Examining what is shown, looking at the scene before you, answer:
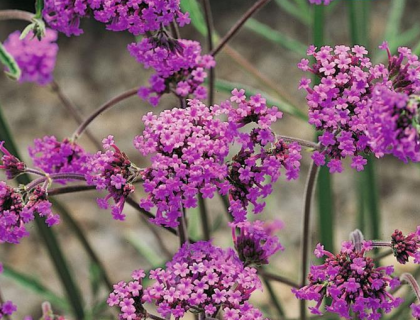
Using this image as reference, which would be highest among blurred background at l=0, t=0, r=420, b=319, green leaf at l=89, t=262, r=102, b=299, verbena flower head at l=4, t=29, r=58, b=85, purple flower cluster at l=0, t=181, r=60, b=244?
blurred background at l=0, t=0, r=420, b=319

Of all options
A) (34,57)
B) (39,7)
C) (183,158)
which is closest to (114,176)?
(183,158)

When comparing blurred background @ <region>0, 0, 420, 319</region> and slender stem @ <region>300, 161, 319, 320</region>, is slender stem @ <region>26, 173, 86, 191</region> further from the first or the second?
blurred background @ <region>0, 0, 420, 319</region>

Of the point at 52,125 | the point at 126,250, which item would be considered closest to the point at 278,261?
the point at 126,250

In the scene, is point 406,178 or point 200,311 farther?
point 406,178

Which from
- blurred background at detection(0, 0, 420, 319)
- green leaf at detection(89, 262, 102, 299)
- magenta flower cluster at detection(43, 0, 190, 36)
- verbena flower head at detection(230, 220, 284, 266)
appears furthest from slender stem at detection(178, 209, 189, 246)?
blurred background at detection(0, 0, 420, 319)

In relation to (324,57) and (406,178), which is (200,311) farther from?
(406,178)

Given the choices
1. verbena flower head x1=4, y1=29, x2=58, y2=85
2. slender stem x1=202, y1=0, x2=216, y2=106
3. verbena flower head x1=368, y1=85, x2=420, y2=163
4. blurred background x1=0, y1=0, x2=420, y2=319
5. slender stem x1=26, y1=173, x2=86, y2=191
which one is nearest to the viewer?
verbena flower head x1=368, y1=85, x2=420, y2=163
